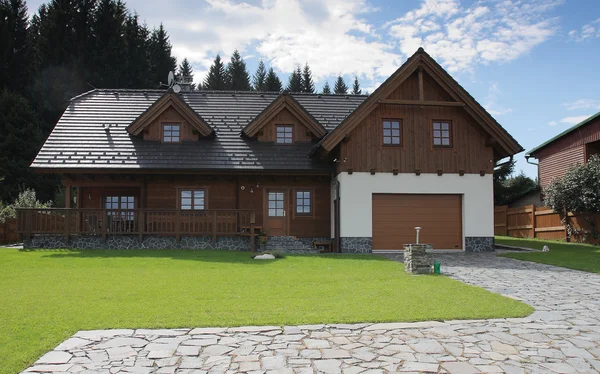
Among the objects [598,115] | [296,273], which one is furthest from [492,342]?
[598,115]

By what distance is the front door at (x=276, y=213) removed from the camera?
20703mm

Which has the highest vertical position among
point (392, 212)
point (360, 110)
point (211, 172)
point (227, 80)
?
point (227, 80)

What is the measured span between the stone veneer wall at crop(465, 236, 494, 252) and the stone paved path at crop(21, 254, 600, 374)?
37.3 ft

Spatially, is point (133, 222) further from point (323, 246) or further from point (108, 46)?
point (108, 46)

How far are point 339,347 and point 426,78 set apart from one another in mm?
15231

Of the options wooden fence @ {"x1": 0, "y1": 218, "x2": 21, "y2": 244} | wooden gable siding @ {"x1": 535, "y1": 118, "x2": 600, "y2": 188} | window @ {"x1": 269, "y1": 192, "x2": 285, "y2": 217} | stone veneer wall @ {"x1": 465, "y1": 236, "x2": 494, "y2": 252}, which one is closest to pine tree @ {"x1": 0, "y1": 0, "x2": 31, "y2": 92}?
wooden fence @ {"x1": 0, "y1": 218, "x2": 21, "y2": 244}

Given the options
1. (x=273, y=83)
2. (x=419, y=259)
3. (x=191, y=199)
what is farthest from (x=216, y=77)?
(x=419, y=259)

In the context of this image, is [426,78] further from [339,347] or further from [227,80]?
[227,80]

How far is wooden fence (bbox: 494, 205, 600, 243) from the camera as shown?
885 inches

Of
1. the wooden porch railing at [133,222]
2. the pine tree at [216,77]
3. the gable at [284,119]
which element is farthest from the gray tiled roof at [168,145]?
the pine tree at [216,77]

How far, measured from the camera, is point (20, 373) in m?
5.21

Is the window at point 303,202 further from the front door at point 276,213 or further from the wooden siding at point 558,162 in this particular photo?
the wooden siding at point 558,162

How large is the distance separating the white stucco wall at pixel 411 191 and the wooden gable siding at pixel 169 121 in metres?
6.71

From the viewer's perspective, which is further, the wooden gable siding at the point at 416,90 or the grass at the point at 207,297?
the wooden gable siding at the point at 416,90
